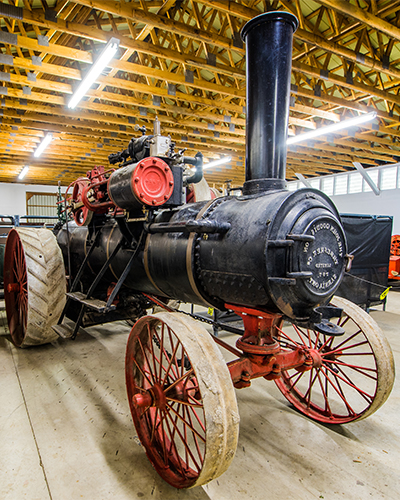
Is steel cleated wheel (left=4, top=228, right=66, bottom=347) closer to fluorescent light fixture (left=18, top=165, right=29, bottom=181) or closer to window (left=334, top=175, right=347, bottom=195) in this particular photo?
fluorescent light fixture (left=18, top=165, right=29, bottom=181)

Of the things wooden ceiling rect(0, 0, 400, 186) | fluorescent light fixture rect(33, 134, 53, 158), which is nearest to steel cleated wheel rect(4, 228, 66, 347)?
wooden ceiling rect(0, 0, 400, 186)

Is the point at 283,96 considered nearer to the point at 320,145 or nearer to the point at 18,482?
the point at 18,482

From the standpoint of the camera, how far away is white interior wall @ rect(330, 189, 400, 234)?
12820mm

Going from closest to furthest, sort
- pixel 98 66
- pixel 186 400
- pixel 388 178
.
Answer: pixel 186 400, pixel 98 66, pixel 388 178

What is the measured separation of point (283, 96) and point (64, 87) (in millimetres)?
5522

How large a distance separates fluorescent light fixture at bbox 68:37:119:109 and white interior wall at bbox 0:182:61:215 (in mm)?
12411

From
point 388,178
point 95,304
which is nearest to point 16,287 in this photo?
point 95,304

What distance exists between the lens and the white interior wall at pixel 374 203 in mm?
12820

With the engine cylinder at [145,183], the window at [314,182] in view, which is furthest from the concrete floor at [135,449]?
the window at [314,182]

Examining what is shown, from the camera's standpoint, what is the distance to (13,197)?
16875 mm

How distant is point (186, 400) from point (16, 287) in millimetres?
2908

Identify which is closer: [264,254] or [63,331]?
[264,254]

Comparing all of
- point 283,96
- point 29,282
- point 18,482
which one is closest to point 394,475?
point 18,482

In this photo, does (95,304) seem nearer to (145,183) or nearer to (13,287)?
(145,183)
